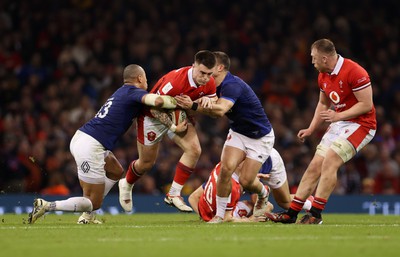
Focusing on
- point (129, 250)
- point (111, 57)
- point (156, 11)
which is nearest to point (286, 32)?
point (156, 11)

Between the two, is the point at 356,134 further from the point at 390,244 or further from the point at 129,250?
the point at 129,250

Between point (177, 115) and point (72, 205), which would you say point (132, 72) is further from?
point (72, 205)

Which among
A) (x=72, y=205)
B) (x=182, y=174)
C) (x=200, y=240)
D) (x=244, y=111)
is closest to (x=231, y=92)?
(x=244, y=111)

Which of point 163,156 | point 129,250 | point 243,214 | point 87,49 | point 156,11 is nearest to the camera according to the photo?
point 129,250

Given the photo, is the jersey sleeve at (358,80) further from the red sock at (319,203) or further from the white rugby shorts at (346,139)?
the red sock at (319,203)

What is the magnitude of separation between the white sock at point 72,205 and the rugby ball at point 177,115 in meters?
1.71

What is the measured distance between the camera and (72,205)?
1145cm

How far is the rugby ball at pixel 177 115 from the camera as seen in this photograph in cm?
1233

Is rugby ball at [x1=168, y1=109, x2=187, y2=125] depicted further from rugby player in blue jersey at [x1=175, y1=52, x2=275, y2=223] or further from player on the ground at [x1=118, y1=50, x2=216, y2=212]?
rugby player in blue jersey at [x1=175, y1=52, x2=275, y2=223]

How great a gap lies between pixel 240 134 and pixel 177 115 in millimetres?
938

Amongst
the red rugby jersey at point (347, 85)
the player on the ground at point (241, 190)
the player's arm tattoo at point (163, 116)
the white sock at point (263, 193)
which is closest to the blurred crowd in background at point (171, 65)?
the player on the ground at point (241, 190)

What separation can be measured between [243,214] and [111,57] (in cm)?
867

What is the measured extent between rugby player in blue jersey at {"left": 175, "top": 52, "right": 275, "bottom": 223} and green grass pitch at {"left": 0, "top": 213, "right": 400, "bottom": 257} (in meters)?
0.71

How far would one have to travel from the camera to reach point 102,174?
1183cm
